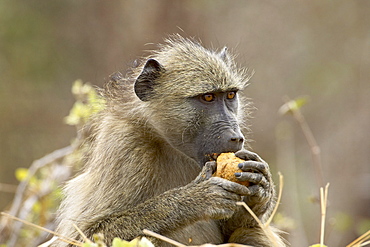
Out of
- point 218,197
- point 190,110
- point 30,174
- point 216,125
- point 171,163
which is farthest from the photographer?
point 30,174

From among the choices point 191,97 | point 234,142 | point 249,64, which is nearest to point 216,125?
point 234,142

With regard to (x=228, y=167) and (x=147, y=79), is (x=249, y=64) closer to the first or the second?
(x=147, y=79)

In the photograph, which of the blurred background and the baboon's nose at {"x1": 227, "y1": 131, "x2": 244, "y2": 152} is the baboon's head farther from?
the blurred background

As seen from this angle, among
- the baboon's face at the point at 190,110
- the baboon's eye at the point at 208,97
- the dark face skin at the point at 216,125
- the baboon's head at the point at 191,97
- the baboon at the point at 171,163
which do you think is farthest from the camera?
the baboon's eye at the point at 208,97

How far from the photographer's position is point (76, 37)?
1255cm

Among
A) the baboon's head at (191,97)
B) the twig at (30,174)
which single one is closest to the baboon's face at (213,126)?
the baboon's head at (191,97)

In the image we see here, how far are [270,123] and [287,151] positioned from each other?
2.22ft

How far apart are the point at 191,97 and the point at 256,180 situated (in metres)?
0.97

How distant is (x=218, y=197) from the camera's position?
14.0 ft

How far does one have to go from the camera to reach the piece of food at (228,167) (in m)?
4.29

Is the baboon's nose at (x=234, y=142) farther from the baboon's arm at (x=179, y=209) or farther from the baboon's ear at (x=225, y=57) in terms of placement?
the baboon's ear at (x=225, y=57)

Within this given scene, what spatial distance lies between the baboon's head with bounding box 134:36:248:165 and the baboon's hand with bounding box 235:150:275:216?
0.30 meters

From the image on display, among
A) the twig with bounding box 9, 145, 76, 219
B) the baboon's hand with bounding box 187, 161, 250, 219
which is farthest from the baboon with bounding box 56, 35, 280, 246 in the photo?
the twig with bounding box 9, 145, 76, 219

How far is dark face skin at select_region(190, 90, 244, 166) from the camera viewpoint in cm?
453
